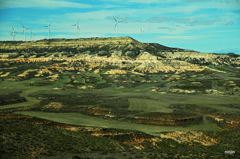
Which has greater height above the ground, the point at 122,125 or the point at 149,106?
the point at 122,125

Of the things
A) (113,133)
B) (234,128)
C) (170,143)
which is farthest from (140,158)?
(234,128)

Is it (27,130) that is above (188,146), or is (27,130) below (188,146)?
above

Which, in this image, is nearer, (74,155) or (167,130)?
(74,155)

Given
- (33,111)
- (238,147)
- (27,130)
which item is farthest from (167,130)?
(33,111)

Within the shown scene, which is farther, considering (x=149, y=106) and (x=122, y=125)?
(x=149, y=106)

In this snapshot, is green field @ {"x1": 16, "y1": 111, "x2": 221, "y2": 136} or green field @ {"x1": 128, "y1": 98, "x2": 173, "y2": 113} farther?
green field @ {"x1": 128, "y1": 98, "x2": 173, "y2": 113}

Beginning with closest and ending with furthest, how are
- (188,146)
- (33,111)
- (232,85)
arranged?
(188,146) < (33,111) < (232,85)

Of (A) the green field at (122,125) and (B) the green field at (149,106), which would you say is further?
(B) the green field at (149,106)

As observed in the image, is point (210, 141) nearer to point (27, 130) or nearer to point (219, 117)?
point (219, 117)

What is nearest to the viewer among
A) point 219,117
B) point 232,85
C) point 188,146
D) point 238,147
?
point 238,147
